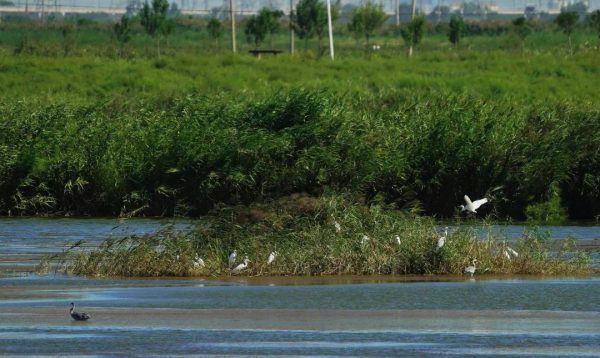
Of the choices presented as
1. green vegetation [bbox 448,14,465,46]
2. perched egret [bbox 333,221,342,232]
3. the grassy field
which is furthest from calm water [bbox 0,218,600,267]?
green vegetation [bbox 448,14,465,46]

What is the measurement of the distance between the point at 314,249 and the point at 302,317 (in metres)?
3.89

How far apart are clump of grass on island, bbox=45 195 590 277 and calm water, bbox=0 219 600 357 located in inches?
17.9

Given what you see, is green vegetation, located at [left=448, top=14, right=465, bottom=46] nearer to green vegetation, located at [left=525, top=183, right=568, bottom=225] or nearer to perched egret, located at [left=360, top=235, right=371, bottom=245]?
green vegetation, located at [left=525, top=183, right=568, bottom=225]

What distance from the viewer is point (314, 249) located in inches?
731

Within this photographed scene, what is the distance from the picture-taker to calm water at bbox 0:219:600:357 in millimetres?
12484

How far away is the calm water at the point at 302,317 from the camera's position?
41.0 ft

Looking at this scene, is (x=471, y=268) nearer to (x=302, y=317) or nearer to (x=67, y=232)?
A: (x=302, y=317)

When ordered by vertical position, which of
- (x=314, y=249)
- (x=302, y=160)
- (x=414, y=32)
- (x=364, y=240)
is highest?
(x=364, y=240)

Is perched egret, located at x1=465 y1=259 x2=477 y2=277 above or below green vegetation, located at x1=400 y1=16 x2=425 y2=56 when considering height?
above

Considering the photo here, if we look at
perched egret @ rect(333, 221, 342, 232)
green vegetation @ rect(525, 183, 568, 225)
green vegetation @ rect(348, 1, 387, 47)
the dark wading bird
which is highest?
the dark wading bird

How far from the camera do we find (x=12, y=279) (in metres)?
18.5

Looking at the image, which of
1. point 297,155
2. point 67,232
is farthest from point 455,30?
point 67,232

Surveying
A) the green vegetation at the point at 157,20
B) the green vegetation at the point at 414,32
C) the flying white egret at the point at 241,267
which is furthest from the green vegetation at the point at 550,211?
the green vegetation at the point at 157,20

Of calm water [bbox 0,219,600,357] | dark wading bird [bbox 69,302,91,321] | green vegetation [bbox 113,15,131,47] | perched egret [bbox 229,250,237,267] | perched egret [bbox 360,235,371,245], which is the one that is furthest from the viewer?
green vegetation [bbox 113,15,131,47]
